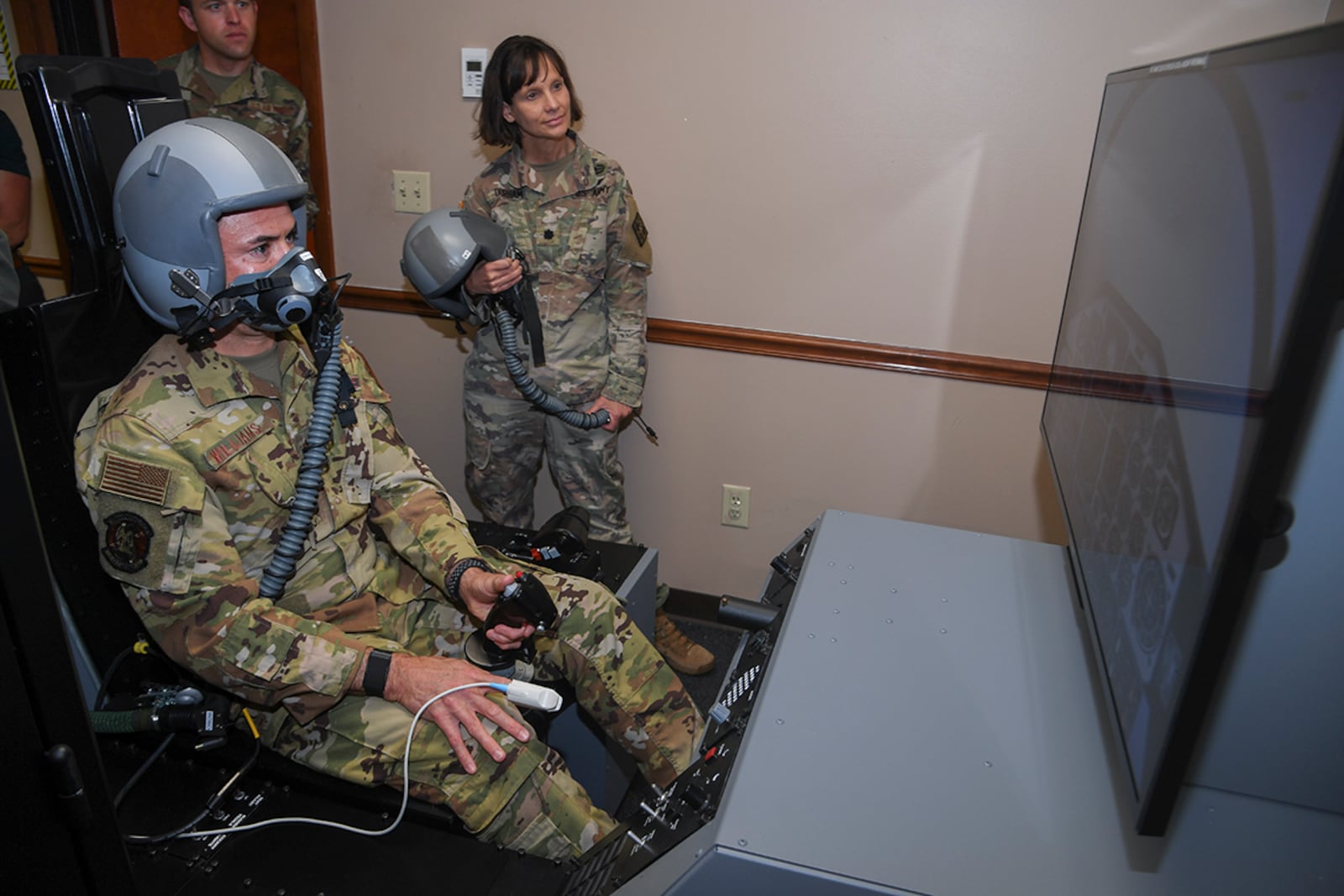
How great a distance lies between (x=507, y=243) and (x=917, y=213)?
1015 millimetres

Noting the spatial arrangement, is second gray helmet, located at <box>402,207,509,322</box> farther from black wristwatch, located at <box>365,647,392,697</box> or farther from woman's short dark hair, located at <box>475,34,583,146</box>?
black wristwatch, located at <box>365,647,392,697</box>

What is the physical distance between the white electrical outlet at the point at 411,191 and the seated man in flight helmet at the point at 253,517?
3.81ft

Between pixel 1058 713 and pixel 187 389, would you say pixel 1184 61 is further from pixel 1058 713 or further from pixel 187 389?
pixel 187 389

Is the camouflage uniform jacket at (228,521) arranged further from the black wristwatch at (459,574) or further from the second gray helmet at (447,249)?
the second gray helmet at (447,249)

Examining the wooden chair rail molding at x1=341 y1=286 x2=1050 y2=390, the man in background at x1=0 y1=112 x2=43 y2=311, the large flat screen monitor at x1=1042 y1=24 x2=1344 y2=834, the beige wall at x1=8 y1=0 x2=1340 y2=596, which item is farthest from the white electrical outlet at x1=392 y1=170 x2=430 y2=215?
the large flat screen monitor at x1=1042 y1=24 x2=1344 y2=834

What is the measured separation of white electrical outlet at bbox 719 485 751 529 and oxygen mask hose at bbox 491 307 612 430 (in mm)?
462

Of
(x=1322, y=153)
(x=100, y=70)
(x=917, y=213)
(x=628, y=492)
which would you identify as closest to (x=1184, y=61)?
(x=1322, y=153)

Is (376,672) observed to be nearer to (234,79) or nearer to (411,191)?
(411,191)

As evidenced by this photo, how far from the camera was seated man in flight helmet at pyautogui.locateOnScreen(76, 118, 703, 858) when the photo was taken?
121 centimetres

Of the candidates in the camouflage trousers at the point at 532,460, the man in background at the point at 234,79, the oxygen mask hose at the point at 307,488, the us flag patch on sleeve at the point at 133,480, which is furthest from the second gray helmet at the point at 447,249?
the us flag patch on sleeve at the point at 133,480

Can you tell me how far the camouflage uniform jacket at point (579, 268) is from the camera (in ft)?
7.20

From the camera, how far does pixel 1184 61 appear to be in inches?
34.3

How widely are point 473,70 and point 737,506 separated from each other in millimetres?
1418

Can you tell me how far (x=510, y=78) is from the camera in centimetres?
205
